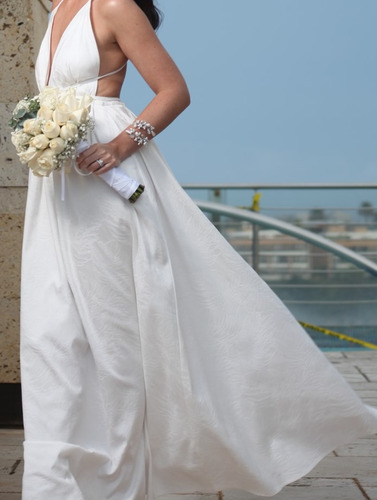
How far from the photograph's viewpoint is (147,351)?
8.64 feet

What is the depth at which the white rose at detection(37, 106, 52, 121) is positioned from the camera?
2.49 meters

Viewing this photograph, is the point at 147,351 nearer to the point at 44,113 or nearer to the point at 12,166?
the point at 44,113

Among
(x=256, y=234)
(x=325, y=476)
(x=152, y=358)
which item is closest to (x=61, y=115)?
(x=152, y=358)

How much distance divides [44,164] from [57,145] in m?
0.06

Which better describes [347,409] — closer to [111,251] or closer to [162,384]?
Result: [162,384]

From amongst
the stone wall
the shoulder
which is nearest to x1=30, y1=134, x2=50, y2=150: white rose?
the shoulder

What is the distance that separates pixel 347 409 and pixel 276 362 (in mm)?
265

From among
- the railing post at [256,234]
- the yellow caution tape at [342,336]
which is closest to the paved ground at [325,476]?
the yellow caution tape at [342,336]

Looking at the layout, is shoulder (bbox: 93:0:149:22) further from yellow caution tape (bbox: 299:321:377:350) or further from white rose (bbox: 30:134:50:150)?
yellow caution tape (bbox: 299:321:377:350)

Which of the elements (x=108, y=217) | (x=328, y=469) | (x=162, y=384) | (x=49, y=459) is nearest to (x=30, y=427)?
(x=49, y=459)

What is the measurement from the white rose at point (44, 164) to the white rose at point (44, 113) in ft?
0.30

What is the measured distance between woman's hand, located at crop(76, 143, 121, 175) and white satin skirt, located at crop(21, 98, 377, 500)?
70 mm

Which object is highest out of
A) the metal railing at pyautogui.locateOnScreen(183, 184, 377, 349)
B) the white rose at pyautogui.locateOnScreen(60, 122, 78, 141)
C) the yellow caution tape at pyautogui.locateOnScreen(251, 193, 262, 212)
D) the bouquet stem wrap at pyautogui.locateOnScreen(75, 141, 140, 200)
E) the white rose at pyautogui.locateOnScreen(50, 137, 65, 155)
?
the white rose at pyautogui.locateOnScreen(60, 122, 78, 141)

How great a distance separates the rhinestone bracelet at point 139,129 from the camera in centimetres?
263
